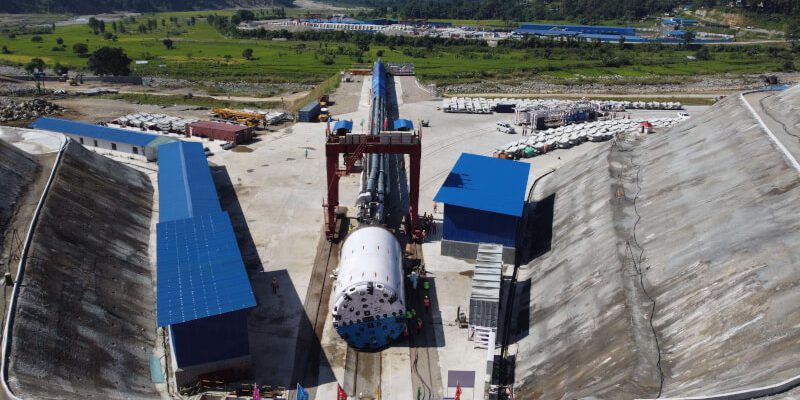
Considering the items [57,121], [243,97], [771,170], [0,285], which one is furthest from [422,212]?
[243,97]

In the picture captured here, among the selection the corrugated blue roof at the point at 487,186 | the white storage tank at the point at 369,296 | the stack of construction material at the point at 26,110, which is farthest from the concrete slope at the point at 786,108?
the stack of construction material at the point at 26,110

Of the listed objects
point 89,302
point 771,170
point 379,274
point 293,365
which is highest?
point 771,170

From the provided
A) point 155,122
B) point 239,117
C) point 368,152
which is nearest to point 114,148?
point 155,122

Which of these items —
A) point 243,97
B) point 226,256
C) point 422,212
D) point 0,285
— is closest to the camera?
point 0,285

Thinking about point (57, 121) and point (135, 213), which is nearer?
point (135, 213)

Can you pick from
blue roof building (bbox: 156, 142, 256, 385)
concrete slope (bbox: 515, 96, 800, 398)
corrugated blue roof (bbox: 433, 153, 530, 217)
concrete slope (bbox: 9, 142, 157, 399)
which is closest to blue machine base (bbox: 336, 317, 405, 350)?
blue roof building (bbox: 156, 142, 256, 385)

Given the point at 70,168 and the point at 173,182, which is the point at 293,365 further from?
the point at 70,168

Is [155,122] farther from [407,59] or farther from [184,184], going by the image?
[407,59]
